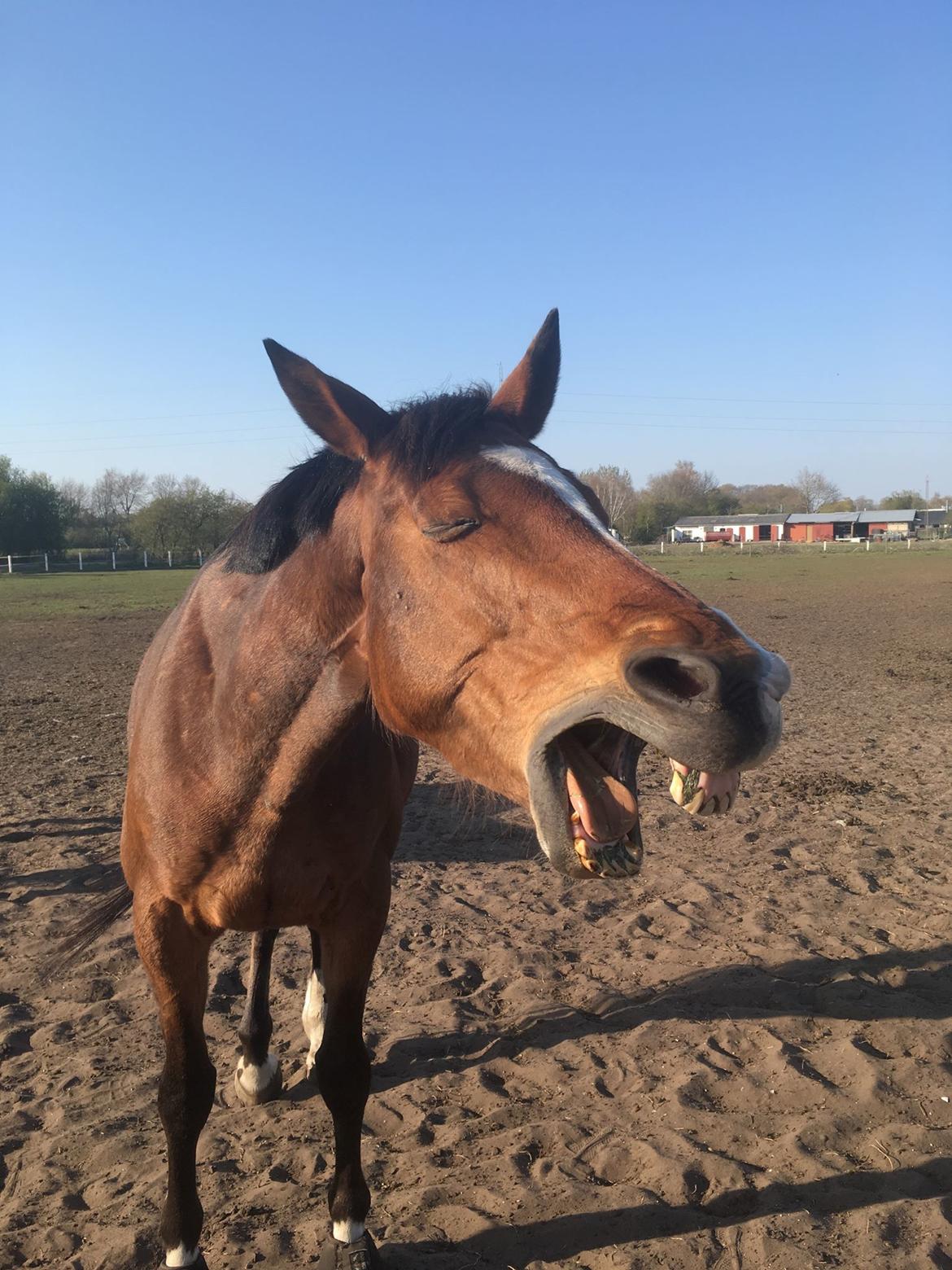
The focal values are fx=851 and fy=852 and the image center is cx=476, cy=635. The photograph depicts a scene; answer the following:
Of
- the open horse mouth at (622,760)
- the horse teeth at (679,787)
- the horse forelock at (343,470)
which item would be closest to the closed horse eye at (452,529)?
the horse forelock at (343,470)

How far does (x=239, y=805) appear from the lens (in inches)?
107

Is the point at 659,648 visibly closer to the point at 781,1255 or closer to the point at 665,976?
the point at 781,1255

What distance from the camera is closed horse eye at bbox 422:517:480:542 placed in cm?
213

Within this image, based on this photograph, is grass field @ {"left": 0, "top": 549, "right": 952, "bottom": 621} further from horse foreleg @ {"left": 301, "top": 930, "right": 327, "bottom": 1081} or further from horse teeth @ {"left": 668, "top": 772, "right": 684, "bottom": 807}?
horse teeth @ {"left": 668, "top": 772, "right": 684, "bottom": 807}

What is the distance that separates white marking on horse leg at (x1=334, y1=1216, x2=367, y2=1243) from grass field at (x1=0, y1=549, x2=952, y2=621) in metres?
22.6

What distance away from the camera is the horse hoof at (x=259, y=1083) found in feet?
12.6

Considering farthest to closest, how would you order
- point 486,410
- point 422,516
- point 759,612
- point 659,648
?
point 759,612 → point 486,410 → point 422,516 → point 659,648

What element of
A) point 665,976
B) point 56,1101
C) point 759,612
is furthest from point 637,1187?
point 759,612

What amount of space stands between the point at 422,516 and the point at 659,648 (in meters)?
0.80

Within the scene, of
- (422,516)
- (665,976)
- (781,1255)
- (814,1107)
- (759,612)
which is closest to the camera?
(422,516)

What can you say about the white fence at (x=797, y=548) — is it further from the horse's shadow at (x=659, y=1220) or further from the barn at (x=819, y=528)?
the horse's shadow at (x=659, y=1220)

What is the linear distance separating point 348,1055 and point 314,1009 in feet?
3.25

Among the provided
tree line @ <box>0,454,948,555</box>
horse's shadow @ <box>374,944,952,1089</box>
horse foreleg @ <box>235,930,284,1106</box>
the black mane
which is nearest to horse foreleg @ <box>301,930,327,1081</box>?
horse foreleg @ <box>235,930,284,1106</box>

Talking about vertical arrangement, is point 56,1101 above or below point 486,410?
below
